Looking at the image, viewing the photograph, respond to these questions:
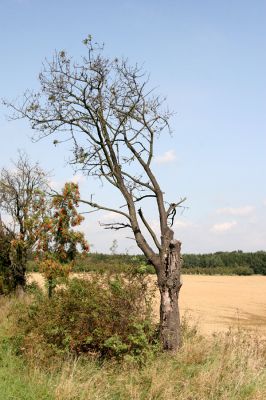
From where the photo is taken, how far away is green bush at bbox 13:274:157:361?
964 centimetres

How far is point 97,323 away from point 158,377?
240 cm

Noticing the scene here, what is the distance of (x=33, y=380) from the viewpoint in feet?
26.9

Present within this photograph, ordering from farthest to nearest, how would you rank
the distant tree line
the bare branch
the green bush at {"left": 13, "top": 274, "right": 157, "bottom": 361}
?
1. the distant tree line
2. the bare branch
3. the green bush at {"left": 13, "top": 274, "right": 157, "bottom": 361}

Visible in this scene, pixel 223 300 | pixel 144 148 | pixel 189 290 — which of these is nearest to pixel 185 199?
pixel 144 148

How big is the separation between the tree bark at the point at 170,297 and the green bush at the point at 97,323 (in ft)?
1.05

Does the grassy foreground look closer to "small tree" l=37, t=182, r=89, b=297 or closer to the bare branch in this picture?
the bare branch

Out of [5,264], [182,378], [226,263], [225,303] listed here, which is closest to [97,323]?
[182,378]

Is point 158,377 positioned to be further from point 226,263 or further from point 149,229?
point 226,263

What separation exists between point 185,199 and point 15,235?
46.2 ft

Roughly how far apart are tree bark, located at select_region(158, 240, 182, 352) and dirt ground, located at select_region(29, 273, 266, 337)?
1.07 m

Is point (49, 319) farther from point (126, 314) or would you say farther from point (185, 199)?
point (185, 199)

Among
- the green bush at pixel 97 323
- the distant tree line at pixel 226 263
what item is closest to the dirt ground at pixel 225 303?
the green bush at pixel 97 323

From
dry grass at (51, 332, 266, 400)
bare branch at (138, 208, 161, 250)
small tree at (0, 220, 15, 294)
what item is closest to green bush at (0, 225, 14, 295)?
small tree at (0, 220, 15, 294)

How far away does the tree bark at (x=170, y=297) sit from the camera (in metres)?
9.80
